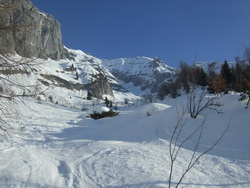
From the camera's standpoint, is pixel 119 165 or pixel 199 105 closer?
pixel 119 165

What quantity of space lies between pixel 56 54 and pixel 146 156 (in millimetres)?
173792

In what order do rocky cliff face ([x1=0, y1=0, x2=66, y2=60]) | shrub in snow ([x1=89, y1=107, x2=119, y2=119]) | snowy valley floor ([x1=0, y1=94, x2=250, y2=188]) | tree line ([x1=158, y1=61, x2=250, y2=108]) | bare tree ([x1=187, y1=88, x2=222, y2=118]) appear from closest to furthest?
rocky cliff face ([x1=0, y1=0, x2=66, y2=60]) < snowy valley floor ([x1=0, y1=94, x2=250, y2=188]) < bare tree ([x1=187, y1=88, x2=222, y2=118]) < tree line ([x1=158, y1=61, x2=250, y2=108]) < shrub in snow ([x1=89, y1=107, x2=119, y2=119])

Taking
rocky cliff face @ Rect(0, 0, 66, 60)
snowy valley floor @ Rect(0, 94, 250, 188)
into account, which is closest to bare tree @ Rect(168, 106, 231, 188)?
snowy valley floor @ Rect(0, 94, 250, 188)

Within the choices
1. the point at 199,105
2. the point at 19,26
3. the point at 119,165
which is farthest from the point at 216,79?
the point at 19,26

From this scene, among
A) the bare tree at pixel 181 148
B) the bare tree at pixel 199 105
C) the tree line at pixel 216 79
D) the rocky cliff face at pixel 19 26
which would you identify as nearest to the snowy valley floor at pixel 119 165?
the bare tree at pixel 181 148

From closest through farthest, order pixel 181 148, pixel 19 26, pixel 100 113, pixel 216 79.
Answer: pixel 19 26, pixel 181 148, pixel 216 79, pixel 100 113

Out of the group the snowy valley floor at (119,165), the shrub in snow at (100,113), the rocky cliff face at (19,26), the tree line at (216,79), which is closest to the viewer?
the rocky cliff face at (19,26)

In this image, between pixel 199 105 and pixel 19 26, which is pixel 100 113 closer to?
pixel 199 105

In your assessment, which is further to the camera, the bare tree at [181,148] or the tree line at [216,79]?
the tree line at [216,79]

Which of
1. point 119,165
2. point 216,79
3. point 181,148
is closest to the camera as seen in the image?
point 119,165

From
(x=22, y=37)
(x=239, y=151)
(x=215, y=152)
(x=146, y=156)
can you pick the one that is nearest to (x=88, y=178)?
(x=146, y=156)

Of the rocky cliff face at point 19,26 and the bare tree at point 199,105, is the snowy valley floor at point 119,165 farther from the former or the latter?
the bare tree at point 199,105

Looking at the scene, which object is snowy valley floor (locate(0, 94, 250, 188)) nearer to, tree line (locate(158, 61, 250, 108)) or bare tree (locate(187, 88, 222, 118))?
bare tree (locate(187, 88, 222, 118))

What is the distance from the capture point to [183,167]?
545 centimetres
